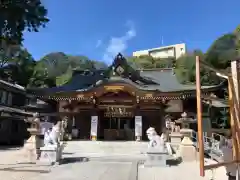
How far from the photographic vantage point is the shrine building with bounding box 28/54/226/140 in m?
17.8

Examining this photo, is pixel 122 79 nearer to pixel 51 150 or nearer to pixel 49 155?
pixel 51 150

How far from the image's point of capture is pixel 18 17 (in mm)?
12203

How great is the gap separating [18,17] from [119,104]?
9.85m

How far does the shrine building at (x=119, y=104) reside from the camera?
17.8m

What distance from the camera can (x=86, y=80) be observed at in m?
22.8

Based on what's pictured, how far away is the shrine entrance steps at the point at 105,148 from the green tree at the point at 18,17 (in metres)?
6.84

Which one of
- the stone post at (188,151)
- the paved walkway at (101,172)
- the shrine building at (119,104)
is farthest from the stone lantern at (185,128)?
the shrine building at (119,104)

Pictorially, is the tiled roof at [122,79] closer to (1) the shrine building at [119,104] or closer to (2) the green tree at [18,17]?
(1) the shrine building at [119,104]

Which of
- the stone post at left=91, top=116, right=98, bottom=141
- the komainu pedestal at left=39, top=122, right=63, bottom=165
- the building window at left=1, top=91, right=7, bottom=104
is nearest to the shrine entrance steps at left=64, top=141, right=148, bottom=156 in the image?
the stone post at left=91, top=116, right=98, bottom=141

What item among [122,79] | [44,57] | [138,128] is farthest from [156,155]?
[44,57]

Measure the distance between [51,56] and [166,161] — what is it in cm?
5990

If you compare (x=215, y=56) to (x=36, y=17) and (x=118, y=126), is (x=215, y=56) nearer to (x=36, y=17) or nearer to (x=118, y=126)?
(x=118, y=126)

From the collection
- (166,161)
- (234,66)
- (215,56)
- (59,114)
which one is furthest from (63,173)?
(215,56)

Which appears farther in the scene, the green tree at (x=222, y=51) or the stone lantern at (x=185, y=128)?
the green tree at (x=222, y=51)
